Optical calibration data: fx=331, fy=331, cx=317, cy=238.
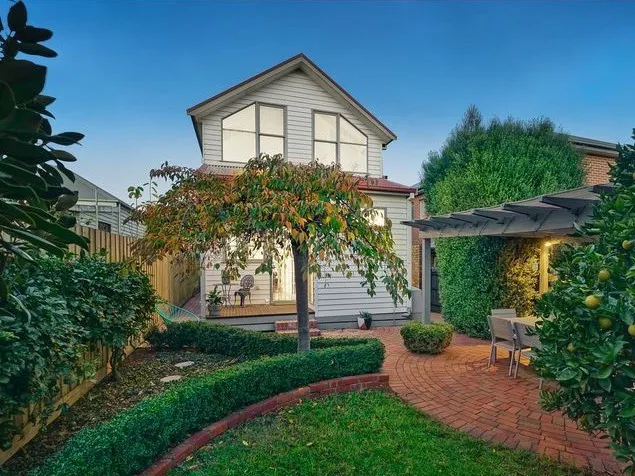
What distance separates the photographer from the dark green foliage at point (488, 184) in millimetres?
8125

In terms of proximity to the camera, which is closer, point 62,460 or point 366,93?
point 62,460

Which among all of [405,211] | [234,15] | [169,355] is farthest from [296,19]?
[169,355]

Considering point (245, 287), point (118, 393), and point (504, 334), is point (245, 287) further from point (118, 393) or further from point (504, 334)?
point (504, 334)

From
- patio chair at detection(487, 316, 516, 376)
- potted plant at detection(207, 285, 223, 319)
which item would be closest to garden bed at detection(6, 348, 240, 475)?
potted plant at detection(207, 285, 223, 319)

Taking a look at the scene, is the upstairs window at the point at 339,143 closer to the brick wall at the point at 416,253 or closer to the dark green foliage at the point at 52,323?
the brick wall at the point at 416,253

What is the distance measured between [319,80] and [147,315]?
8.27 m

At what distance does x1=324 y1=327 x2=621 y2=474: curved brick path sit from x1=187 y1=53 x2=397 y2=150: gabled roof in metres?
7.09

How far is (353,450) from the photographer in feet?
10.8

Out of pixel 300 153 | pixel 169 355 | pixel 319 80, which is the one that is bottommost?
pixel 169 355

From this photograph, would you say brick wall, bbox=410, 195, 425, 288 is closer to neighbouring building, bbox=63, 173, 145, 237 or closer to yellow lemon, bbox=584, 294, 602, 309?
neighbouring building, bbox=63, 173, 145, 237

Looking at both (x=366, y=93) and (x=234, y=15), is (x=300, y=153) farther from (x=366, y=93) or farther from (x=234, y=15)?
(x=366, y=93)

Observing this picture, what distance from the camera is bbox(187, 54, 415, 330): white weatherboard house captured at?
30.7 ft

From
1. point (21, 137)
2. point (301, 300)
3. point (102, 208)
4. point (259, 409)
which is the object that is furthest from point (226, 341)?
point (102, 208)

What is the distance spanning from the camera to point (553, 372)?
213 centimetres
